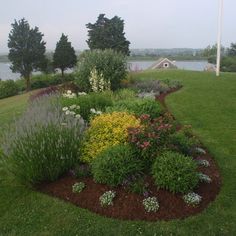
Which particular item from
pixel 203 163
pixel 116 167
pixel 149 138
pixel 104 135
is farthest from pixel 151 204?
pixel 104 135

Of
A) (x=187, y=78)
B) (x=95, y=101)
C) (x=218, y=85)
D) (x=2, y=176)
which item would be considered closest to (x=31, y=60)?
(x=187, y=78)

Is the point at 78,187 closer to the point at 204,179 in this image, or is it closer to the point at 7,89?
the point at 204,179

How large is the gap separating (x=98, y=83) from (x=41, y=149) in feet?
26.0

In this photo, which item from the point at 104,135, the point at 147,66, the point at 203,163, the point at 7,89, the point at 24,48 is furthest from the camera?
the point at 147,66

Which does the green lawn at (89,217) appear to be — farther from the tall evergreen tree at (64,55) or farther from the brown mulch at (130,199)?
the tall evergreen tree at (64,55)

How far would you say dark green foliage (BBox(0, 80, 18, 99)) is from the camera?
2334cm

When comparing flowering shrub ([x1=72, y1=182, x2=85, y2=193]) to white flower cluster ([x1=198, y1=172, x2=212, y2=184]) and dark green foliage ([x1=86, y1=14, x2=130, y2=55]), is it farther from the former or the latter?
dark green foliage ([x1=86, y1=14, x2=130, y2=55])

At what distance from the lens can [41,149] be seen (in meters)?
5.55

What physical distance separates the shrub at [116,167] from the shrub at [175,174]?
1.10 feet

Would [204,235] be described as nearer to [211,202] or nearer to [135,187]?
[211,202]

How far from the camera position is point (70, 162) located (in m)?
6.02

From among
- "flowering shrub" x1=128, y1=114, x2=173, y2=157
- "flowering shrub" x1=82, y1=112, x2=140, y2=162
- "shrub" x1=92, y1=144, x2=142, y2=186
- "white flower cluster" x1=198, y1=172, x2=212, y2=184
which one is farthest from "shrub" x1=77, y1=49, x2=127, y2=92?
"white flower cluster" x1=198, y1=172, x2=212, y2=184

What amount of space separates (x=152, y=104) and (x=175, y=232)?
5160 millimetres

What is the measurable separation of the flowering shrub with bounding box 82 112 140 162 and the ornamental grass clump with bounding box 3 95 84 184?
25 centimetres
